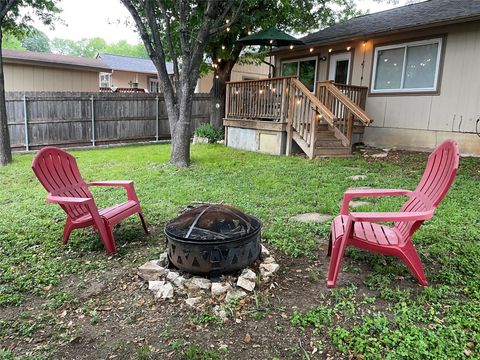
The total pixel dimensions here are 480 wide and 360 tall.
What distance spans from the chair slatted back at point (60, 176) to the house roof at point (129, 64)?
19912 millimetres

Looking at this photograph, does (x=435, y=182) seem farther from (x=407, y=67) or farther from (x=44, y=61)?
(x=44, y=61)

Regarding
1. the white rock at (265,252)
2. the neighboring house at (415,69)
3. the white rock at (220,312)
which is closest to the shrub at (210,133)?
the neighboring house at (415,69)

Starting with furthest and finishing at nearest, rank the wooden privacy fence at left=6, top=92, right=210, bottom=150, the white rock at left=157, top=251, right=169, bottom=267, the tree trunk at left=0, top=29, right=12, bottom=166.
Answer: the wooden privacy fence at left=6, top=92, right=210, bottom=150
the tree trunk at left=0, top=29, right=12, bottom=166
the white rock at left=157, top=251, right=169, bottom=267

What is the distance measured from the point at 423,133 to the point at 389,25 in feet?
10.2

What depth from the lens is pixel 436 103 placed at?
8.95 meters

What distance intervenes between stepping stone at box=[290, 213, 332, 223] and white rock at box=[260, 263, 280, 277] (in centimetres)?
137

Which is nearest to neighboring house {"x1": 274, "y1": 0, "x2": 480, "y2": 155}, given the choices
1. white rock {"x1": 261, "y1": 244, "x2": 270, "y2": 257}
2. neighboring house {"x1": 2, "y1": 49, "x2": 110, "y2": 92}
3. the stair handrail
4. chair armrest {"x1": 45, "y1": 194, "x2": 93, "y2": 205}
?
the stair handrail

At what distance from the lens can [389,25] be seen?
9836 mm

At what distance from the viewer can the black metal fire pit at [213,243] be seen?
9.32ft

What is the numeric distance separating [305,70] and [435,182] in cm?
1047

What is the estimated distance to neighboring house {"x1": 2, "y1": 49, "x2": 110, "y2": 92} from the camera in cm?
1444

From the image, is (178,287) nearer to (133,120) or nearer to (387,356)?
(387,356)

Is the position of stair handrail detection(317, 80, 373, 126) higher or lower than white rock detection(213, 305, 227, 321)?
higher

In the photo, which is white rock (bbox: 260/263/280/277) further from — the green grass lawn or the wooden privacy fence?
the wooden privacy fence
